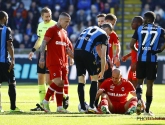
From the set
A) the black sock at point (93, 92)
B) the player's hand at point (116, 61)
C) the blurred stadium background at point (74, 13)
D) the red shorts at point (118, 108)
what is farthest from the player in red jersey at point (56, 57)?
the blurred stadium background at point (74, 13)

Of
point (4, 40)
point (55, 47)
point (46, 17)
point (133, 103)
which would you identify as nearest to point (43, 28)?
point (46, 17)

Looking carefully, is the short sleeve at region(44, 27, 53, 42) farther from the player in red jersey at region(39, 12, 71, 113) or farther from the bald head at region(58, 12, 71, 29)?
the bald head at region(58, 12, 71, 29)

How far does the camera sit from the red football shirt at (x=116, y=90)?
586 inches

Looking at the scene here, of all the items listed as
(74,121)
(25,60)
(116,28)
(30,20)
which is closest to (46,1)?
(30,20)

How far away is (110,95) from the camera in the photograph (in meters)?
14.9

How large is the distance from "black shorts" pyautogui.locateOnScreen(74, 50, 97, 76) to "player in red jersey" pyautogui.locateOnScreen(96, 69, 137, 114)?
0.49m

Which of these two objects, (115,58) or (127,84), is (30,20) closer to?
(115,58)

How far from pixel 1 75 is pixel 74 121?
3057mm

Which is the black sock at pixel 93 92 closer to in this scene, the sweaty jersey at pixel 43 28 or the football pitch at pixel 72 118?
the football pitch at pixel 72 118

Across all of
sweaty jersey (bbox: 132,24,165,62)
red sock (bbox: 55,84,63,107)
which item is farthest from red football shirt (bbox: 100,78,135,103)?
sweaty jersey (bbox: 132,24,165,62)

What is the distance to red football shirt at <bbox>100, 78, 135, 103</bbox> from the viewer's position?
1488cm

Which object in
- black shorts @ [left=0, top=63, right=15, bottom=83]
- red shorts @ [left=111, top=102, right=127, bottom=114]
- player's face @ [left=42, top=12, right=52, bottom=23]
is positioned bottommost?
red shorts @ [left=111, top=102, right=127, bottom=114]

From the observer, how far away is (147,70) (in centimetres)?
1403

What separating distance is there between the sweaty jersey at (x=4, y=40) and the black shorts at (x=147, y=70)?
2734 millimetres
